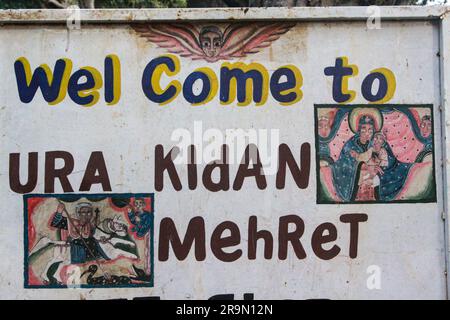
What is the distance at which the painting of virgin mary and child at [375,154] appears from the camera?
2.56 metres

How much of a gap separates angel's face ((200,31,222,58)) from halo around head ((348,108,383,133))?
0.70 meters

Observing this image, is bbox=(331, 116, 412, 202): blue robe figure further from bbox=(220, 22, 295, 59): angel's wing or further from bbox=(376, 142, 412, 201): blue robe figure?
bbox=(220, 22, 295, 59): angel's wing

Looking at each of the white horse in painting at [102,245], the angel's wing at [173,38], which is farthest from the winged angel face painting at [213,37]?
the white horse in painting at [102,245]

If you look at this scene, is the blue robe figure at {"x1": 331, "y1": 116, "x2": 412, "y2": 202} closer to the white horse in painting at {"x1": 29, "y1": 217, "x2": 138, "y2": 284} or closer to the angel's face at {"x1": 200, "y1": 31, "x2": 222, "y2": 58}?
the angel's face at {"x1": 200, "y1": 31, "x2": 222, "y2": 58}

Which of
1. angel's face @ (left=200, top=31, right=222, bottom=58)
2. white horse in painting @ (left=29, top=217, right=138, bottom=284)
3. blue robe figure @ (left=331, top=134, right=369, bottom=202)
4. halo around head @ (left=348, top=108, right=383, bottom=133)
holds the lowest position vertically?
white horse in painting @ (left=29, top=217, right=138, bottom=284)

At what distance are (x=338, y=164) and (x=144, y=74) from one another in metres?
1.00

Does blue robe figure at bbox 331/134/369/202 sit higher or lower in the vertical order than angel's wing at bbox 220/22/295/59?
lower

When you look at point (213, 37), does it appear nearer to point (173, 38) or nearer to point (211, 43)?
point (211, 43)

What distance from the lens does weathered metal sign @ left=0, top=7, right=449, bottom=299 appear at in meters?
2.54

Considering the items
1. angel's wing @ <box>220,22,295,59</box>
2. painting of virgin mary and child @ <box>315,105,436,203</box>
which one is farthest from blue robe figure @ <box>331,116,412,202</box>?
angel's wing @ <box>220,22,295,59</box>

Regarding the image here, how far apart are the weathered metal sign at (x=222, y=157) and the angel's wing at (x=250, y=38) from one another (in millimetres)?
22

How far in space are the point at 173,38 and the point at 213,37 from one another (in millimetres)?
189

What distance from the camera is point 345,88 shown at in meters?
2.59

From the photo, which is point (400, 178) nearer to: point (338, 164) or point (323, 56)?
point (338, 164)
